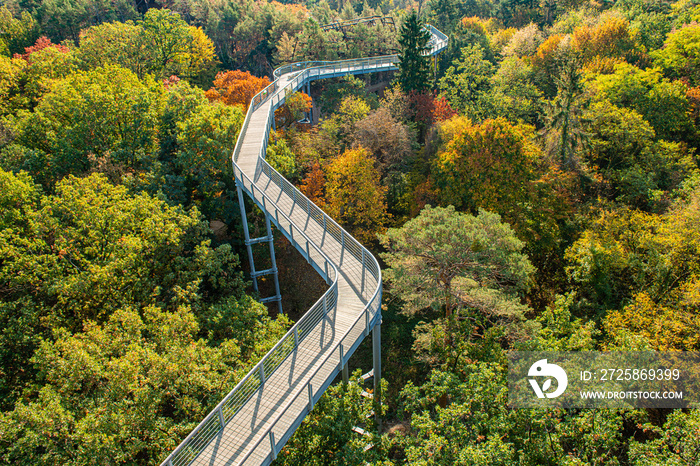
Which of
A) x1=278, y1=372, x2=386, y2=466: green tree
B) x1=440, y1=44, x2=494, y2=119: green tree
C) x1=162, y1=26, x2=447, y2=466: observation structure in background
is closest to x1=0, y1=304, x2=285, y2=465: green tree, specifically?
x1=162, y1=26, x2=447, y2=466: observation structure in background

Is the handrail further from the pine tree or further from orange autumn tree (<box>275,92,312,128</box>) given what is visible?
the pine tree

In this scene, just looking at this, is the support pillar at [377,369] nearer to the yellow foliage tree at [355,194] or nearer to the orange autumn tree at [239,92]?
the yellow foliage tree at [355,194]

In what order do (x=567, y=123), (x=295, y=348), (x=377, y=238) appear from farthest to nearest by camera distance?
(x=377, y=238)
(x=567, y=123)
(x=295, y=348)

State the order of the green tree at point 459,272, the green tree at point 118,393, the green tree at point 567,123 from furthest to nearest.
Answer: the green tree at point 567,123 < the green tree at point 459,272 < the green tree at point 118,393

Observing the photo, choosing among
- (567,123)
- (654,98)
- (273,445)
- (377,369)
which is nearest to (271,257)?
(377,369)

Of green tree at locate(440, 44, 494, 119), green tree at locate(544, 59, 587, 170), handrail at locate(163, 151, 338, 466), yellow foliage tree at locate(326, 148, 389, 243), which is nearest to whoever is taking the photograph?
handrail at locate(163, 151, 338, 466)

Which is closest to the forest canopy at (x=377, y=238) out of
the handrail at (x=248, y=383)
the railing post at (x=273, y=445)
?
the railing post at (x=273, y=445)

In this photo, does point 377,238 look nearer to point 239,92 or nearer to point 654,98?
point 239,92
